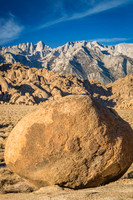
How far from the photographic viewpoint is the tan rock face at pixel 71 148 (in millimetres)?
2953

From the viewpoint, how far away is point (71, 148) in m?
2.91

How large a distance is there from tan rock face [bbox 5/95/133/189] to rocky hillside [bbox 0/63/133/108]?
23907 mm

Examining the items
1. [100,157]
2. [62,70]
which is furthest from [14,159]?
[62,70]

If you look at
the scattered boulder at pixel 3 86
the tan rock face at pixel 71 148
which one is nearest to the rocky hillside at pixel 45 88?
the scattered boulder at pixel 3 86

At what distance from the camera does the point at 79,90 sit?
37.2 m

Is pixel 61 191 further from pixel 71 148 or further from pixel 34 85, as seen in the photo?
pixel 34 85

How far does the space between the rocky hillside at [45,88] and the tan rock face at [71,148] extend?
78.4ft

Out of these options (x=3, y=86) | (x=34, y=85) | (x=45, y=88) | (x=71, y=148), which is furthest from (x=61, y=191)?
(x=45, y=88)

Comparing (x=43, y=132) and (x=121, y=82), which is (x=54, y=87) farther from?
(x=43, y=132)

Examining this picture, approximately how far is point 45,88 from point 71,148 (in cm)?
3267

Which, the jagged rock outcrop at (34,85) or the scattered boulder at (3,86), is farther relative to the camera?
the scattered boulder at (3,86)

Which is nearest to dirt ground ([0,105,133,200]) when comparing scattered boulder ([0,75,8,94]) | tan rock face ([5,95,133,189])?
tan rock face ([5,95,133,189])

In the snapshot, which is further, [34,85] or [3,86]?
[34,85]

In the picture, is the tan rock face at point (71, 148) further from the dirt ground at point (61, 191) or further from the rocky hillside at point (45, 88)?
the rocky hillside at point (45, 88)
